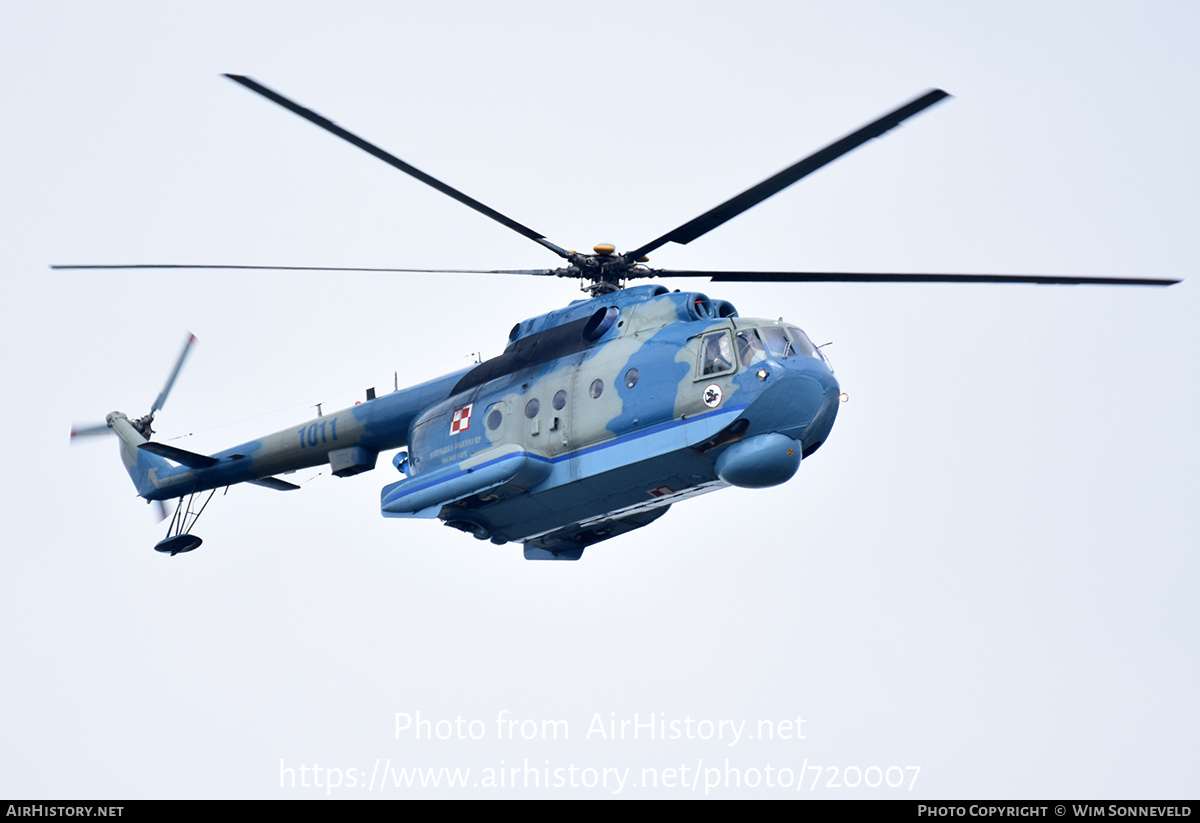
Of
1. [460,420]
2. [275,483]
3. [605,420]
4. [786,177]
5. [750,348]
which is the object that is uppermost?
[786,177]

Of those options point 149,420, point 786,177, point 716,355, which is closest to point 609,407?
point 716,355

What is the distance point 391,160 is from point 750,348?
5.86 m

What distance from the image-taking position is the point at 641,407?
21750 mm

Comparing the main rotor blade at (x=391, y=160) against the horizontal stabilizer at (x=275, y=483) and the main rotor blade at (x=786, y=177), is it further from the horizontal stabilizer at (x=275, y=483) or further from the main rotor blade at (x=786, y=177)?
the horizontal stabilizer at (x=275, y=483)

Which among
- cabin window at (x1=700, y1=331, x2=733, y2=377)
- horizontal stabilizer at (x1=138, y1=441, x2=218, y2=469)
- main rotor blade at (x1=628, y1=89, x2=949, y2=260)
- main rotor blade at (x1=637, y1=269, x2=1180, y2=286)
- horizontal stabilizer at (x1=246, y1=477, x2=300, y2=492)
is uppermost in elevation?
main rotor blade at (x1=628, y1=89, x2=949, y2=260)

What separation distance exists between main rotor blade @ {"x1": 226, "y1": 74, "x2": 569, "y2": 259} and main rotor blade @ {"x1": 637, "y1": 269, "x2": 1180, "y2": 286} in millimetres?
2440

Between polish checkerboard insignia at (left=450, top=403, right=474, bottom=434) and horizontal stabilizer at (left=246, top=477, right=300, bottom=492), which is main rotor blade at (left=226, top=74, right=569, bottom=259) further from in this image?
horizontal stabilizer at (left=246, top=477, right=300, bottom=492)

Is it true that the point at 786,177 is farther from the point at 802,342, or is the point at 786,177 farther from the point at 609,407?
the point at 609,407

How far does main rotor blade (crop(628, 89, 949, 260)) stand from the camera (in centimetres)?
1764

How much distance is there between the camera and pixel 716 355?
21.5m

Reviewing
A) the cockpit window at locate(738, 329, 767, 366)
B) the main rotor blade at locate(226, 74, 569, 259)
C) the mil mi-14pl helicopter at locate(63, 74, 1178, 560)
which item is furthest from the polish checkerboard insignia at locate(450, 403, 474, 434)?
the cockpit window at locate(738, 329, 767, 366)

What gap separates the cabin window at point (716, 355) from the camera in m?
21.4
